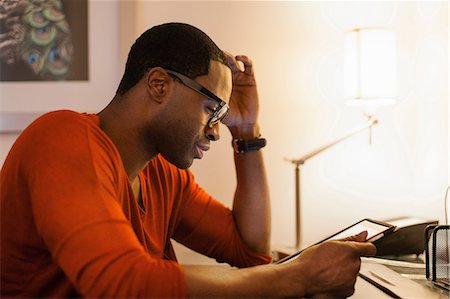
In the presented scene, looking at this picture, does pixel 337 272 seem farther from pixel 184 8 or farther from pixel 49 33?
pixel 49 33

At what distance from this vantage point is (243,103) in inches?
50.4

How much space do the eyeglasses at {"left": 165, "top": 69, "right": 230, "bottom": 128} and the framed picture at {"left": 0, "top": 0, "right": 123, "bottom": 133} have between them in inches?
25.4

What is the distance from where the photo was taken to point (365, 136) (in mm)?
1602

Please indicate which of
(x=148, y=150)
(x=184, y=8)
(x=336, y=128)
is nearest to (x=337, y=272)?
(x=148, y=150)

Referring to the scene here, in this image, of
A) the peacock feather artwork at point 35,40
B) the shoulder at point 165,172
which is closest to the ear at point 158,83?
the shoulder at point 165,172

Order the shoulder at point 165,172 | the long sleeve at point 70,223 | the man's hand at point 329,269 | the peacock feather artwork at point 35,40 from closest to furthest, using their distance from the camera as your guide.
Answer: the long sleeve at point 70,223 → the man's hand at point 329,269 → the shoulder at point 165,172 → the peacock feather artwork at point 35,40

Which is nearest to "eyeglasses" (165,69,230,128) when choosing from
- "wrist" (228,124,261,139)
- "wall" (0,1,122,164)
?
"wrist" (228,124,261,139)

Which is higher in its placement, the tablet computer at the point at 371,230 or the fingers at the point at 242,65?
the fingers at the point at 242,65

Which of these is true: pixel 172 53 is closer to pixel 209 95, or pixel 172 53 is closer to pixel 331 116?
pixel 209 95

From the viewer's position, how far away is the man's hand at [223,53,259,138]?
1.26 metres

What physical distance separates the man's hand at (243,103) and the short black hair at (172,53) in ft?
0.95

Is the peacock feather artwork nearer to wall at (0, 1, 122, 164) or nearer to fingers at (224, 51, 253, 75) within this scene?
wall at (0, 1, 122, 164)

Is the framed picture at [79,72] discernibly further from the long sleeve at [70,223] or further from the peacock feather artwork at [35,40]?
the long sleeve at [70,223]

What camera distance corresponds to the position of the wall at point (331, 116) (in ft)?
5.17
